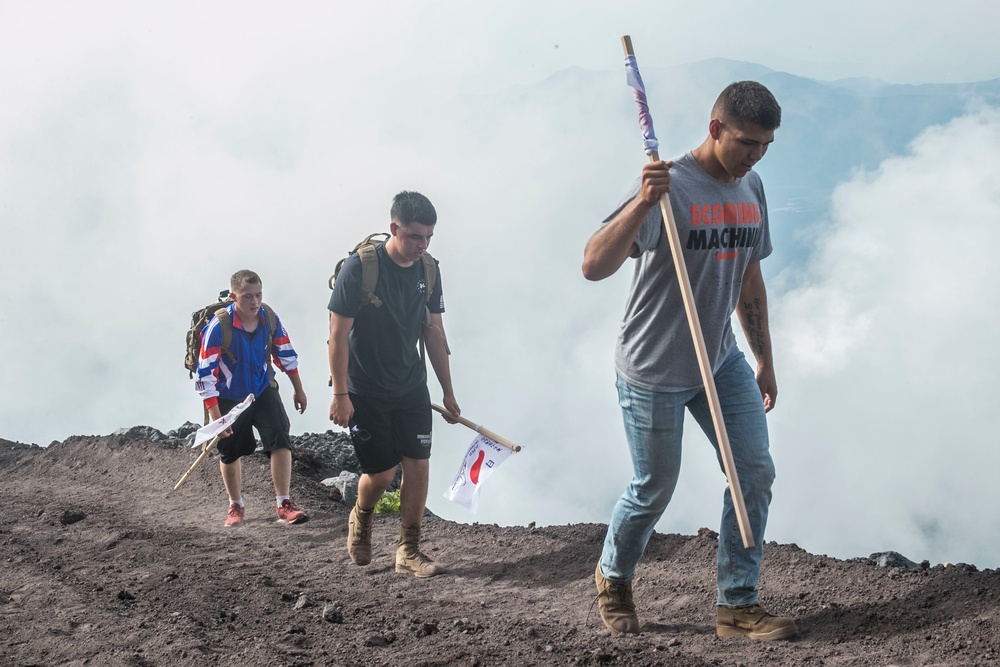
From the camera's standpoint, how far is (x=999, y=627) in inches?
191

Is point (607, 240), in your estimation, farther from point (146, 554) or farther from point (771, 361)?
point (146, 554)

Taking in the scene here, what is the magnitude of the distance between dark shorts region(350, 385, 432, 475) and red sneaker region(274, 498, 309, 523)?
2711 mm

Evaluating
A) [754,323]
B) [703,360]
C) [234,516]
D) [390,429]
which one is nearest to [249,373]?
[234,516]

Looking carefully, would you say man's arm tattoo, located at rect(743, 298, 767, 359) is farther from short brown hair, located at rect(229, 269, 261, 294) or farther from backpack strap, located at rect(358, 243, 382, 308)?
short brown hair, located at rect(229, 269, 261, 294)

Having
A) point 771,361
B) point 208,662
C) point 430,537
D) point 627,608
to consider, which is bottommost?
point 208,662

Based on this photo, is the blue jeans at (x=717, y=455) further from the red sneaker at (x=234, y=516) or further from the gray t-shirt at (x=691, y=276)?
the red sneaker at (x=234, y=516)

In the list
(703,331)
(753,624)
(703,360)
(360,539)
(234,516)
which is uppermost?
(703,331)

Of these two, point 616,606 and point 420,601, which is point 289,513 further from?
point 616,606

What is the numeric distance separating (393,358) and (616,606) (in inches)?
89.6

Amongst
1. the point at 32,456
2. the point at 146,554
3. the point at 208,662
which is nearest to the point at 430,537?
the point at 146,554

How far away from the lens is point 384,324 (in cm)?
660

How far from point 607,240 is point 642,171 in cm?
32

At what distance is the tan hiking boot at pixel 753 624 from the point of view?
5.00 metres

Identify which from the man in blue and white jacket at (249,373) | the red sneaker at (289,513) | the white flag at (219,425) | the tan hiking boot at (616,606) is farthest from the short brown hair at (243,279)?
the tan hiking boot at (616,606)
